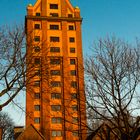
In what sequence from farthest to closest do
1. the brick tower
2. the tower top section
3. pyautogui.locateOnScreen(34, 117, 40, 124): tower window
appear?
the tower top section
the brick tower
pyautogui.locateOnScreen(34, 117, 40, 124): tower window

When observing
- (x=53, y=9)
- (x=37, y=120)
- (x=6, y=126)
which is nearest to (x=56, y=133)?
(x=37, y=120)

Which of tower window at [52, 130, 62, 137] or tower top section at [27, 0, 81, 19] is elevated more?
tower top section at [27, 0, 81, 19]

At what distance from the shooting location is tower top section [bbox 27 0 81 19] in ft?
227

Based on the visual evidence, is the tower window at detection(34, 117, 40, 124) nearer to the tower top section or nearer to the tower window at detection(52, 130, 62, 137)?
the tower window at detection(52, 130, 62, 137)

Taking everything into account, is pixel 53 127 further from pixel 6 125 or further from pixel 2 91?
pixel 2 91

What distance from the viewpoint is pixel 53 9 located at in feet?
229

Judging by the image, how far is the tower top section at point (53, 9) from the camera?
227 feet

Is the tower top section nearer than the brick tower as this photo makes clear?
No

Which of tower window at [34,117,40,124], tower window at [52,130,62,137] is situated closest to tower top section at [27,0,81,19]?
tower window at [34,117,40,124]

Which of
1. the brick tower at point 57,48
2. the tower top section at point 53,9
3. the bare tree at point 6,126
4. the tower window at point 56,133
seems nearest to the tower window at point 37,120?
the brick tower at point 57,48

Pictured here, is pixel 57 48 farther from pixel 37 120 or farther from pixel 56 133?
pixel 56 133

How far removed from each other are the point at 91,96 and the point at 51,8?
4977 centimetres

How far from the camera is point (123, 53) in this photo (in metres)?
22.9

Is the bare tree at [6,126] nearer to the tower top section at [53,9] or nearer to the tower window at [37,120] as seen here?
the tower window at [37,120]
